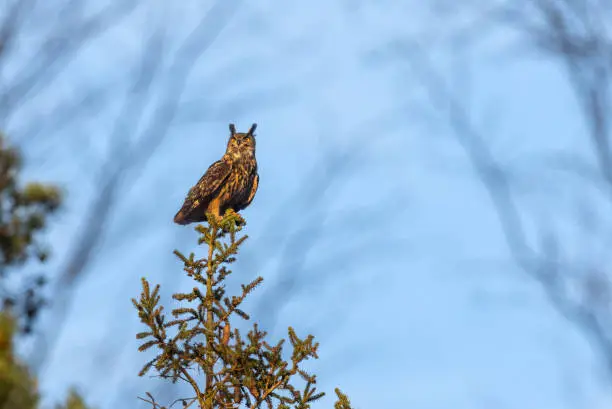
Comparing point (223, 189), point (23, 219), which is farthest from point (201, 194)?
point (23, 219)

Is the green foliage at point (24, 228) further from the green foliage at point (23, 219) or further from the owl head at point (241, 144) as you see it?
the owl head at point (241, 144)

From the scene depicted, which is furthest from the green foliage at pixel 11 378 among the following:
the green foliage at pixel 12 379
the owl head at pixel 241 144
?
the owl head at pixel 241 144

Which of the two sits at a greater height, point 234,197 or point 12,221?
point 234,197

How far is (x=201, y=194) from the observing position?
34.9 feet

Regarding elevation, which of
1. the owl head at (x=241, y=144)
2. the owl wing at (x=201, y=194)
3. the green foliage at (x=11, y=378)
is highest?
the owl head at (x=241, y=144)

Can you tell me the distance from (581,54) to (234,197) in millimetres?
7666

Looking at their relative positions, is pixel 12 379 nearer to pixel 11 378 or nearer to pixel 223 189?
pixel 11 378

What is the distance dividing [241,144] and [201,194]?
4.50 ft

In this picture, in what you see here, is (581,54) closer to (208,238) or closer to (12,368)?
(12,368)

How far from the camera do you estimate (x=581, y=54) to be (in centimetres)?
340

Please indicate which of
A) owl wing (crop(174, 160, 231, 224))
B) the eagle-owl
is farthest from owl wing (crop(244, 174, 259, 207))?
owl wing (crop(174, 160, 231, 224))

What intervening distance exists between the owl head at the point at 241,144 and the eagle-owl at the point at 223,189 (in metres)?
0.01

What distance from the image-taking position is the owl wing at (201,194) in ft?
34.9

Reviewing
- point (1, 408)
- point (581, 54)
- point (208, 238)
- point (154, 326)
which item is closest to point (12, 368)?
point (1, 408)
